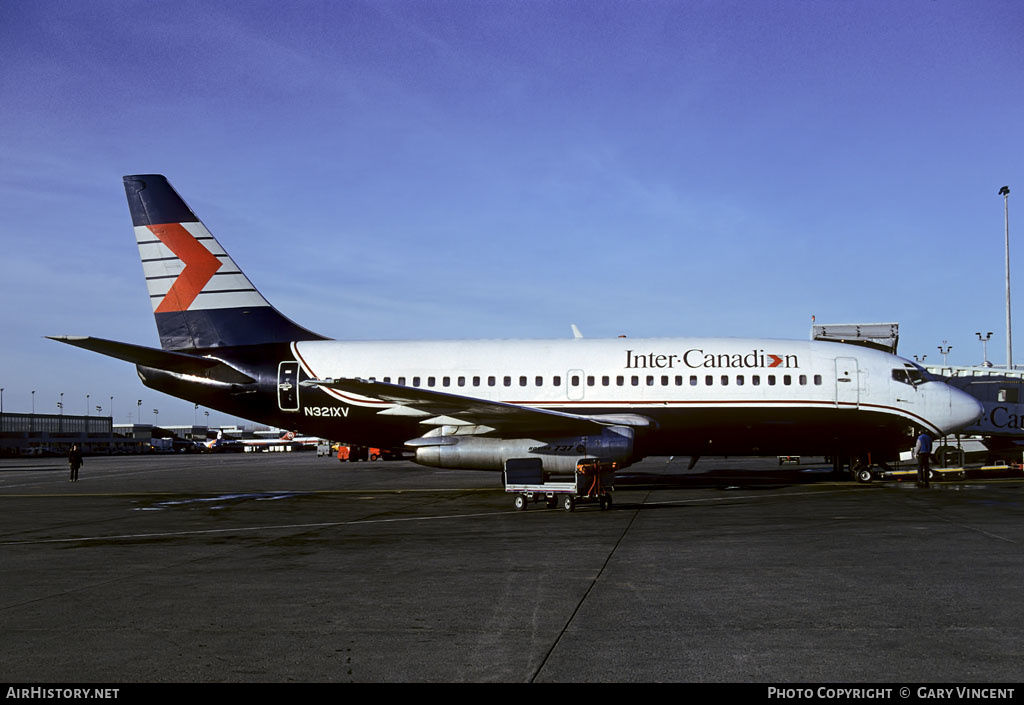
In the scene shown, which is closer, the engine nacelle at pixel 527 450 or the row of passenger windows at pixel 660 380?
the engine nacelle at pixel 527 450

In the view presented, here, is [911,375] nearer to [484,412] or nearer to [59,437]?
[484,412]

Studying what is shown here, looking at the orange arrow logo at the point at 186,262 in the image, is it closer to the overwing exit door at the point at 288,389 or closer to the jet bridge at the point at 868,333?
the overwing exit door at the point at 288,389

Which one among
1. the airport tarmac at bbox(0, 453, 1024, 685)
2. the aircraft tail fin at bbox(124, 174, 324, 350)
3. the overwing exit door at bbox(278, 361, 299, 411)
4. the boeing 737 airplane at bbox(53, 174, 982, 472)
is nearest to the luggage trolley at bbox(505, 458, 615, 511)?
the airport tarmac at bbox(0, 453, 1024, 685)

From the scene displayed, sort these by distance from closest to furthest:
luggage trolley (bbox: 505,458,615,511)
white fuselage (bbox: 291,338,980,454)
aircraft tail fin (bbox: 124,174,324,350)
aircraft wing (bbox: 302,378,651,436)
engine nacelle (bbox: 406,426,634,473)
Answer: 1. luggage trolley (bbox: 505,458,615,511)
2. aircraft wing (bbox: 302,378,651,436)
3. engine nacelle (bbox: 406,426,634,473)
4. white fuselage (bbox: 291,338,980,454)
5. aircraft tail fin (bbox: 124,174,324,350)

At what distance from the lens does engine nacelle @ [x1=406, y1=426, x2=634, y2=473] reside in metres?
21.9

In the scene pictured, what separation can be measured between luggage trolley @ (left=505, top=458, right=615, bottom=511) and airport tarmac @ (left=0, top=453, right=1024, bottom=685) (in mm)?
482

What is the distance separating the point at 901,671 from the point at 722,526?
9.63 metres

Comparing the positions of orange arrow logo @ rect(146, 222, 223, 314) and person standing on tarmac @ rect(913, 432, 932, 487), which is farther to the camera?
orange arrow logo @ rect(146, 222, 223, 314)

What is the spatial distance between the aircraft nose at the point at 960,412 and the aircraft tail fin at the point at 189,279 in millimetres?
20357

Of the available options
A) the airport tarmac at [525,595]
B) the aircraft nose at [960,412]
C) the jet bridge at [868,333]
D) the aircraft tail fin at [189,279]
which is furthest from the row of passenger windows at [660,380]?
the jet bridge at [868,333]

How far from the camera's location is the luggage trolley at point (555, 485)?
1922 centimetres

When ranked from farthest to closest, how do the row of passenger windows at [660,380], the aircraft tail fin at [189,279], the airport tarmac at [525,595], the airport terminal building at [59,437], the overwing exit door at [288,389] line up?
the airport terminal building at [59,437]
the aircraft tail fin at [189,279]
the overwing exit door at [288,389]
the row of passenger windows at [660,380]
the airport tarmac at [525,595]

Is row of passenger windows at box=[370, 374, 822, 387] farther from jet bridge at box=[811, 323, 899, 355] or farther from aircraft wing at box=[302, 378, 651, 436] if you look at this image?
jet bridge at box=[811, 323, 899, 355]
